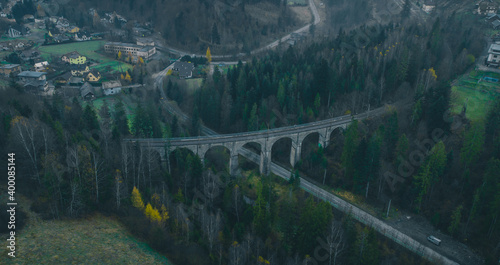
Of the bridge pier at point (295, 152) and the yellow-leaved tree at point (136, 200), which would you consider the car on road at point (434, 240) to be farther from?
the yellow-leaved tree at point (136, 200)

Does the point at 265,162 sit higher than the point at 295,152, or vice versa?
the point at 295,152

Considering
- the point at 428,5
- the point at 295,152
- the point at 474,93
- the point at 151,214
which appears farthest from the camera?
the point at 428,5

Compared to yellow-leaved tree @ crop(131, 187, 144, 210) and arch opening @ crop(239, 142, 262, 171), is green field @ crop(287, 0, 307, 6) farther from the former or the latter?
yellow-leaved tree @ crop(131, 187, 144, 210)

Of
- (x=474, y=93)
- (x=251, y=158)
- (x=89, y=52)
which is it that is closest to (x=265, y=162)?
(x=251, y=158)

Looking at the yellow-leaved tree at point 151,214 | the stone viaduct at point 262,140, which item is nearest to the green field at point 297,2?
the stone viaduct at point 262,140

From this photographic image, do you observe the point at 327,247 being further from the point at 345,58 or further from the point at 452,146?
the point at 345,58

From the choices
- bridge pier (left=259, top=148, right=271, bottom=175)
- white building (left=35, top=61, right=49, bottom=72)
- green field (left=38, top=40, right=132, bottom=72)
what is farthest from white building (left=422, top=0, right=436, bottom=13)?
white building (left=35, top=61, right=49, bottom=72)

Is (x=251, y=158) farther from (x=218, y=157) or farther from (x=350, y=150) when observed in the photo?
(x=350, y=150)

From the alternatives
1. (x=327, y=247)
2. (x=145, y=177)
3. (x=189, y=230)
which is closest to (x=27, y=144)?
(x=145, y=177)
